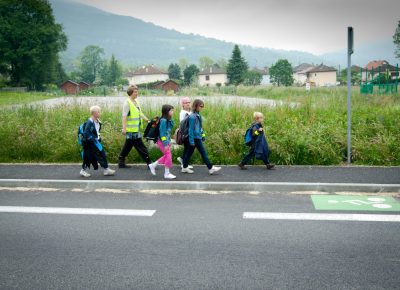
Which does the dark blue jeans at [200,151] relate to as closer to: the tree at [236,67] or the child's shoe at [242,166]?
the child's shoe at [242,166]

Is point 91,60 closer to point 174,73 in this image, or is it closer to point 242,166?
point 174,73

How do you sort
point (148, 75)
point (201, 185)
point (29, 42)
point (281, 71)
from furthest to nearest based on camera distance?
1. point (148, 75)
2. point (281, 71)
3. point (29, 42)
4. point (201, 185)

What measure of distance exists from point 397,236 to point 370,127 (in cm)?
626

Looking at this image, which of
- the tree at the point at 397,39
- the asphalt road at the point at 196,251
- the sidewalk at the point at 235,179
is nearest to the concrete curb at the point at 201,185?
the sidewalk at the point at 235,179

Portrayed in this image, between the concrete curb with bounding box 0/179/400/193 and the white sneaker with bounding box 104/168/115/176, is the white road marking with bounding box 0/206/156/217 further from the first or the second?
the white sneaker with bounding box 104/168/115/176

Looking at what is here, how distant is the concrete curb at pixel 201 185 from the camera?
775 centimetres

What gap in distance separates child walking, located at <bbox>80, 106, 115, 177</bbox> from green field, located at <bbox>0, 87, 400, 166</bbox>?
5.81 ft

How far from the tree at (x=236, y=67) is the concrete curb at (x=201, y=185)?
7314 cm

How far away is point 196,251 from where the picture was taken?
197 inches

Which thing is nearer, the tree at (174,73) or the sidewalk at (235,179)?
the sidewalk at (235,179)

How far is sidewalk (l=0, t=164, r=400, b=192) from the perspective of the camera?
784 cm

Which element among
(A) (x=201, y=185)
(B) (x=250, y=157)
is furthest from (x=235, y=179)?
(B) (x=250, y=157)

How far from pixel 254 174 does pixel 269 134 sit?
226 centimetres

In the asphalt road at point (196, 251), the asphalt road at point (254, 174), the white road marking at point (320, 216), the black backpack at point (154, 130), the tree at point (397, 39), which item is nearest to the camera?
the asphalt road at point (196, 251)
